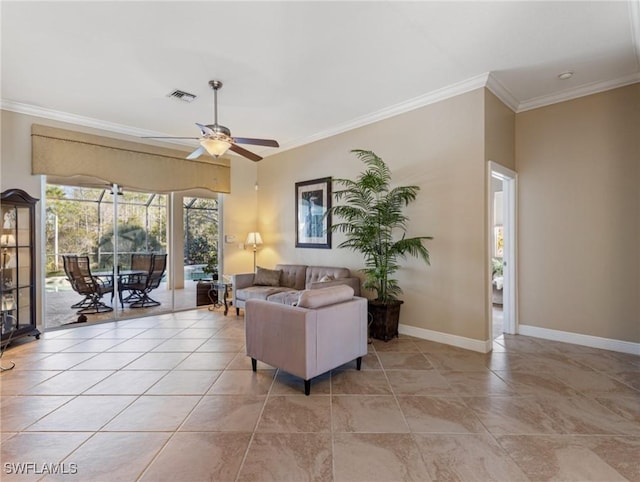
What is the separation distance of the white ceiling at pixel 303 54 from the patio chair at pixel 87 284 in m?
2.13

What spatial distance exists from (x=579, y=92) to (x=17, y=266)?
23.7ft

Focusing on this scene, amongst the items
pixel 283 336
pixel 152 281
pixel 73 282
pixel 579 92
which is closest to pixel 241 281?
pixel 152 281

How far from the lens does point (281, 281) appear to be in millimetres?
5465

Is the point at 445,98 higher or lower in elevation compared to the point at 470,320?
higher

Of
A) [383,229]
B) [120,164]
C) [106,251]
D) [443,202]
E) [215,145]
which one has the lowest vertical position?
[106,251]

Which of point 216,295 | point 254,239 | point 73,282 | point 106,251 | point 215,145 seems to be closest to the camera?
point 215,145

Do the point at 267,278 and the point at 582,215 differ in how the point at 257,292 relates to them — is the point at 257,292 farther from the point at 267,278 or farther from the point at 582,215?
the point at 582,215

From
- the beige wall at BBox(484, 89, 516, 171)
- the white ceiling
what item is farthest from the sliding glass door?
the beige wall at BBox(484, 89, 516, 171)

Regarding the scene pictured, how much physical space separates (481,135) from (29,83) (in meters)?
5.18

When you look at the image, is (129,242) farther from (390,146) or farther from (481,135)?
(481,135)

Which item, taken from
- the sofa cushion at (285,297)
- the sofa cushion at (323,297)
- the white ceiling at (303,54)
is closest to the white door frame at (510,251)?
the white ceiling at (303,54)

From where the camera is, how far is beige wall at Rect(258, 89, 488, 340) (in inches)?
141

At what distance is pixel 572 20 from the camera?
2.59 meters

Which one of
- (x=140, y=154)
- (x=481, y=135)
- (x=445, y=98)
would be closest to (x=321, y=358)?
(x=481, y=135)
